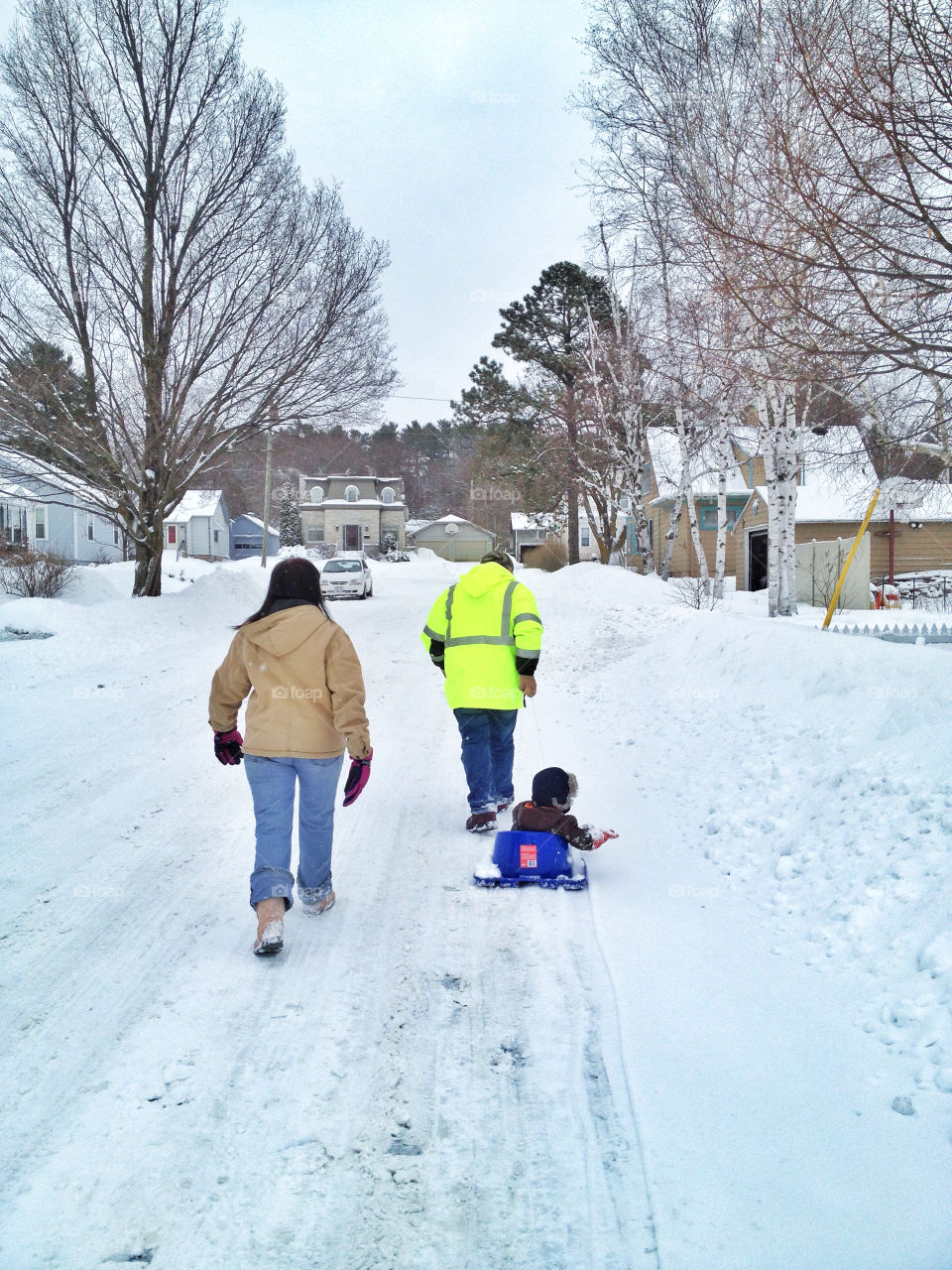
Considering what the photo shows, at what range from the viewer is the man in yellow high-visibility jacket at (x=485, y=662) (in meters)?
5.29

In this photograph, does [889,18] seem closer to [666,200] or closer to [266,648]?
[266,648]

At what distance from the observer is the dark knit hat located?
15.1ft

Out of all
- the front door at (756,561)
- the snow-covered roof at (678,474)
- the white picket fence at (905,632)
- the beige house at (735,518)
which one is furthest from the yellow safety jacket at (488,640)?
the front door at (756,561)

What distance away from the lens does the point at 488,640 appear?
5.32 m

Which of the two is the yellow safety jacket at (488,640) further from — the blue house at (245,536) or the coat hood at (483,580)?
the blue house at (245,536)

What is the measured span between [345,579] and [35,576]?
11121mm

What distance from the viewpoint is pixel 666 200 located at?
1387cm

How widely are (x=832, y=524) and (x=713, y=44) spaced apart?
16.5 metres

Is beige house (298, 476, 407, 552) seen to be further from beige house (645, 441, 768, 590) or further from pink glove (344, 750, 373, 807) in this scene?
pink glove (344, 750, 373, 807)

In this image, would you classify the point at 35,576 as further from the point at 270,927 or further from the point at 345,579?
the point at 270,927

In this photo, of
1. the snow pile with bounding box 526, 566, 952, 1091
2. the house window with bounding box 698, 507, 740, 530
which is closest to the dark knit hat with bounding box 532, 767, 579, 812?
the snow pile with bounding box 526, 566, 952, 1091

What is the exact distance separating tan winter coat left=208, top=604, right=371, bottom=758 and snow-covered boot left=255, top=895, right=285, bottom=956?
68 centimetres

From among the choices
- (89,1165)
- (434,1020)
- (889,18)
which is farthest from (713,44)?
(89,1165)

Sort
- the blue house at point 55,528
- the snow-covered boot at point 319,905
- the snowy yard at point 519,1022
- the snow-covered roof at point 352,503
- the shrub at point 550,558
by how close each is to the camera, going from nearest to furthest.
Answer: the snowy yard at point 519,1022 → the snow-covered boot at point 319,905 → the blue house at point 55,528 → the shrub at point 550,558 → the snow-covered roof at point 352,503
